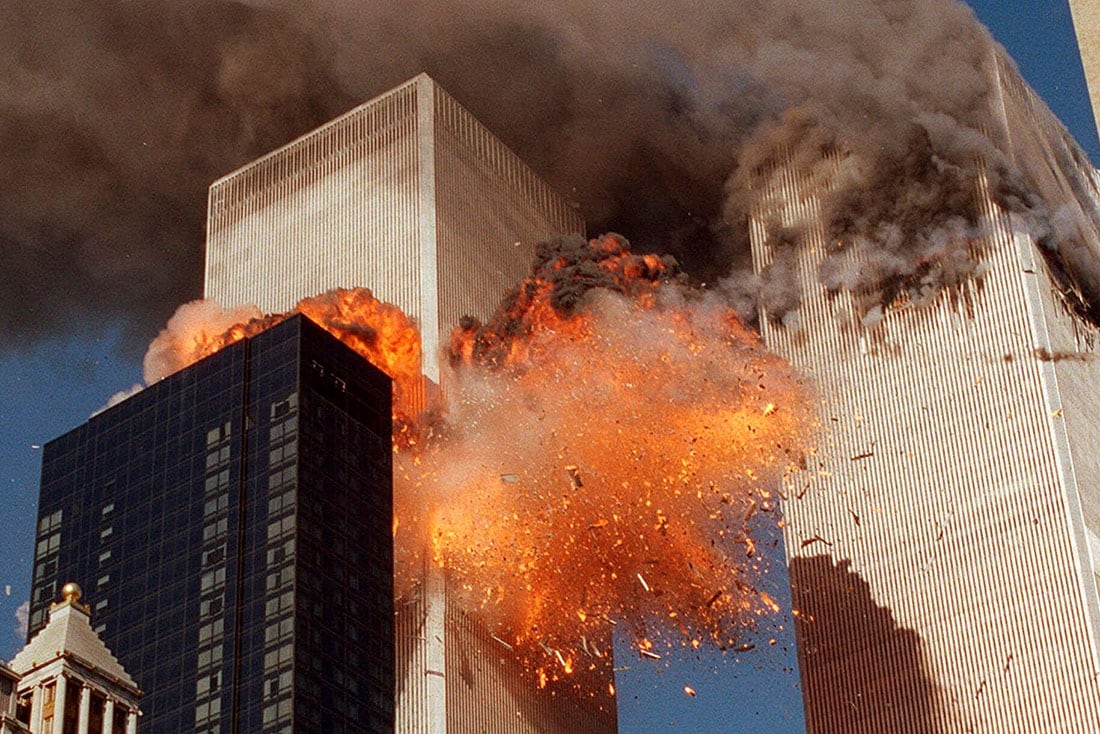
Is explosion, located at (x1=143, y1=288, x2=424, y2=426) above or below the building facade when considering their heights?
above

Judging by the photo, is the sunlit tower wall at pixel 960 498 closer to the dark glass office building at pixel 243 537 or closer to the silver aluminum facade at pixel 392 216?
the silver aluminum facade at pixel 392 216

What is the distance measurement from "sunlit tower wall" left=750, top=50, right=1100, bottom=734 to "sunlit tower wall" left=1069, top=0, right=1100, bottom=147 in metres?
114

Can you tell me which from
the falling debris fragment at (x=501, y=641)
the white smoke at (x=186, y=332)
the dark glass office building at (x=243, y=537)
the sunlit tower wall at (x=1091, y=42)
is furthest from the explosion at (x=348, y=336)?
the sunlit tower wall at (x=1091, y=42)

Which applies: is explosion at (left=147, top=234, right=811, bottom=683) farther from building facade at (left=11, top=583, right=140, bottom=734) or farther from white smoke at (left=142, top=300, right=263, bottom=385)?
building facade at (left=11, top=583, right=140, bottom=734)

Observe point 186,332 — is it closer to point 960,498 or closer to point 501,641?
point 501,641

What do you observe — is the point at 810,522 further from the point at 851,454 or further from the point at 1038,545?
the point at 1038,545

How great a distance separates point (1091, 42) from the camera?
45.3m

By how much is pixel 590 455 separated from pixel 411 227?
92.5 feet

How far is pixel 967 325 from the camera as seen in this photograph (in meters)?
172

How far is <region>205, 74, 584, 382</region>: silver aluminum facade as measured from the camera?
17788 centimetres

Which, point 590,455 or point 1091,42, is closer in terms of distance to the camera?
point 1091,42

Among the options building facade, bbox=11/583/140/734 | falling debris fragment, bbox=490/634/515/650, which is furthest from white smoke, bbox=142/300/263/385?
building facade, bbox=11/583/140/734

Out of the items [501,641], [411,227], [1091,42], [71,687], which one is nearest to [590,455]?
[501,641]

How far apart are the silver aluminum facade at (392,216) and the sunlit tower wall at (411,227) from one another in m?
0.11
